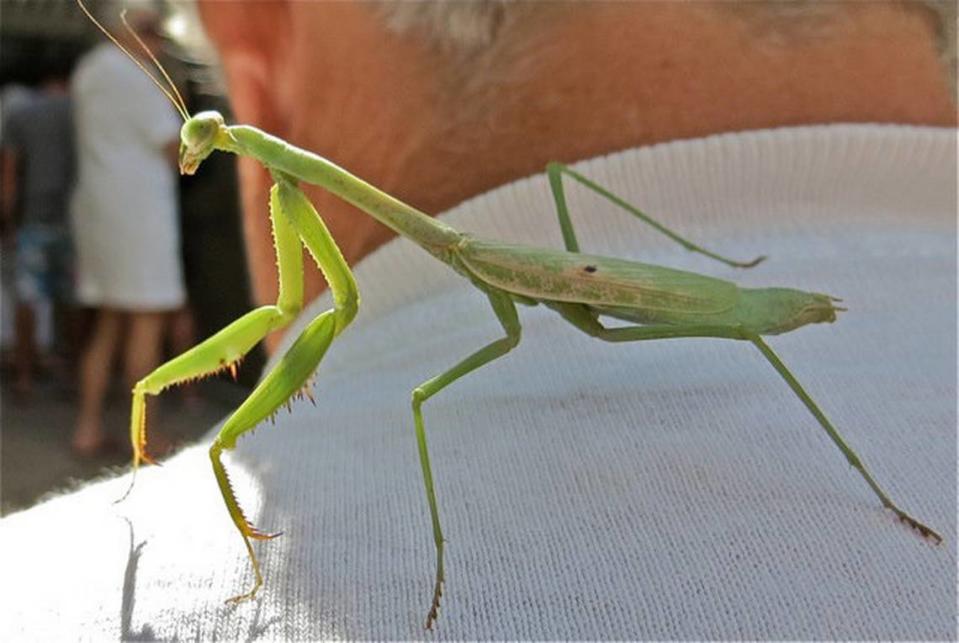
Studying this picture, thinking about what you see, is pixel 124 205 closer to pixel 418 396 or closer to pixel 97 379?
pixel 97 379

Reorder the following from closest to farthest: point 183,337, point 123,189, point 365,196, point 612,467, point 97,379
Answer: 1. point 612,467
2. point 365,196
3. point 123,189
4. point 97,379
5. point 183,337

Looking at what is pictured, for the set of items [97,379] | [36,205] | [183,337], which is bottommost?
[183,337]

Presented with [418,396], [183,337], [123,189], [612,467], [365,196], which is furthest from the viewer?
[183,337]

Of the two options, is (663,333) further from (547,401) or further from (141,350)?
(141,350)

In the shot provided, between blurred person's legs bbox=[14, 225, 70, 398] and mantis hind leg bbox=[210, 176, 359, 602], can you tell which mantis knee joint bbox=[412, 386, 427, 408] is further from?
blurred person's legs bbox=[14, 225, 70, 398]

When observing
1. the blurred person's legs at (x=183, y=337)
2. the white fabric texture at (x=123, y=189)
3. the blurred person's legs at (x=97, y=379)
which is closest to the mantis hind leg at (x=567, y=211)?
the white fabric texture at (x=123, y=189)

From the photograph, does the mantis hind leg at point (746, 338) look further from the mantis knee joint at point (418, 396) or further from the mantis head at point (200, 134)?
the mantis head at point (200, 134)

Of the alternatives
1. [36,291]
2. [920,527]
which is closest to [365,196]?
[920,527]
